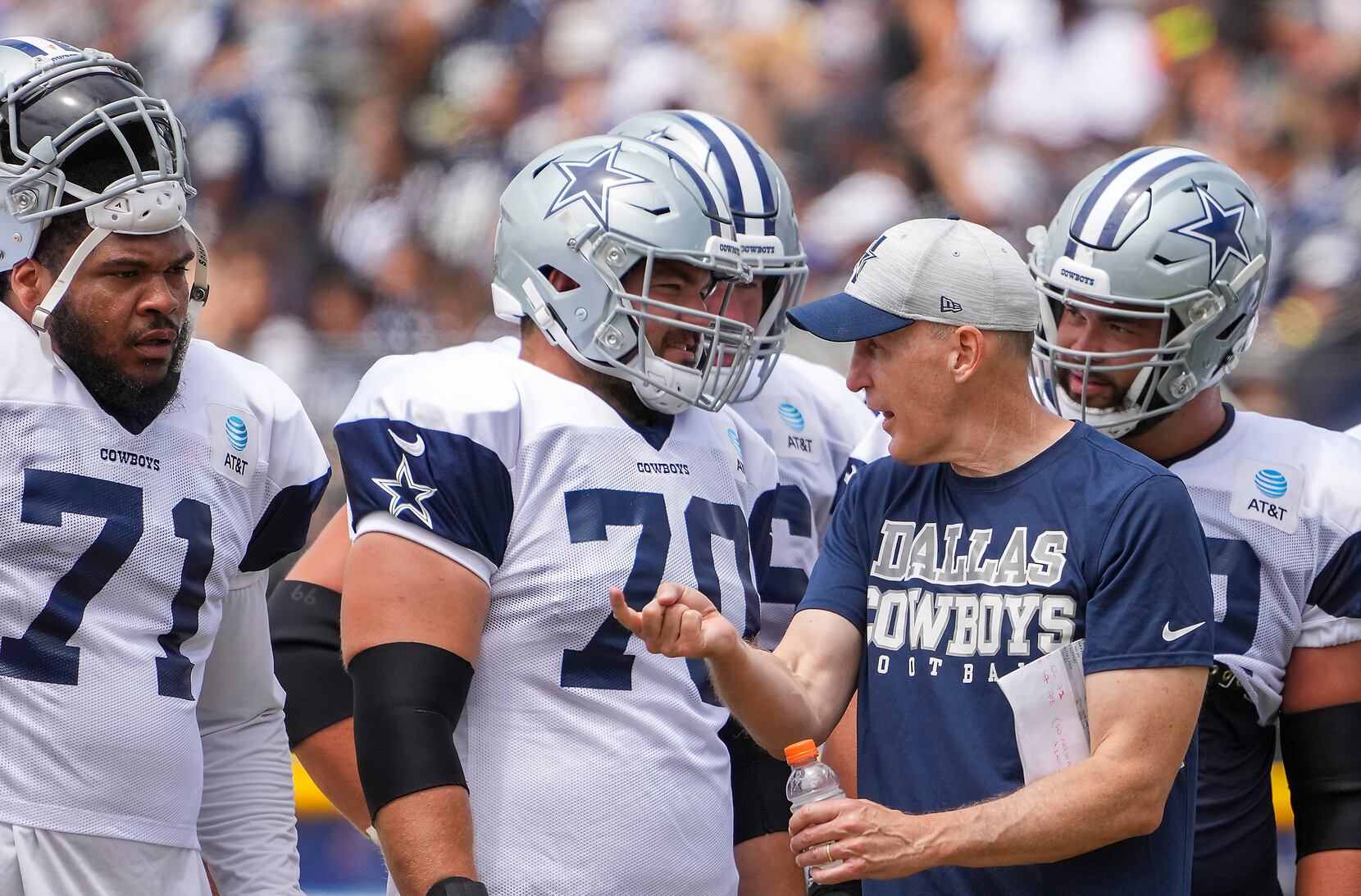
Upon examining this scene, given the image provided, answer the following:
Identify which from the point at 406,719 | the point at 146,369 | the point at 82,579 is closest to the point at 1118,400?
the point at 406,719

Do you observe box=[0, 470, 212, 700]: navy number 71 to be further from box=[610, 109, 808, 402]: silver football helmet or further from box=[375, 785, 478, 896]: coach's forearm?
box=[610, 109, 808, 402]: silver football helmet

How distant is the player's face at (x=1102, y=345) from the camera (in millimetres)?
2820

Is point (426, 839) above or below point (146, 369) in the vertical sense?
below

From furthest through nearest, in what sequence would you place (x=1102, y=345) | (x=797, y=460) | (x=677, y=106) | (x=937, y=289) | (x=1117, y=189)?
(x=677, y=106)
(x=797, y=460)
(x=1117, y=189)
(x=1102, y=345)
(x=937, y=289)

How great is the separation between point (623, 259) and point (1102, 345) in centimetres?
85

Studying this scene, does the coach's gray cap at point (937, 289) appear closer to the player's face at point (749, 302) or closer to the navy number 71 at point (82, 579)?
the player's face at point (749, 302)

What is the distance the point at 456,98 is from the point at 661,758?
4967mm

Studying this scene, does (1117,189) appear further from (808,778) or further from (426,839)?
(426,839)

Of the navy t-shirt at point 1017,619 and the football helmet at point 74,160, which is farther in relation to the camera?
the football helmet at point 74,160

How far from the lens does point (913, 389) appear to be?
2307 mm

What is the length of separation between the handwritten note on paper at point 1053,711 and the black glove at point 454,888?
2.37 feet

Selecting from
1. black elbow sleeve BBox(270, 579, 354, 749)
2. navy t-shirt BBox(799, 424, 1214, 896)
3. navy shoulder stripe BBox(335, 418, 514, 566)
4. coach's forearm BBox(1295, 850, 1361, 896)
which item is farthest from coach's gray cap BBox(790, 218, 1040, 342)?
black elbow sleeve BBox(270, 579, 354, 749)

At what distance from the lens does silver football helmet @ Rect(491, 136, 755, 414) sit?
100 inches

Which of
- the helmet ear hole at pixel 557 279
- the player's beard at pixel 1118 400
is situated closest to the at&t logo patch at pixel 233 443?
the helmet ear hole at pixel 557 279
